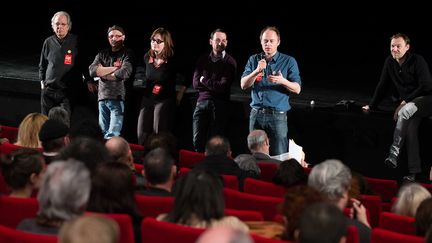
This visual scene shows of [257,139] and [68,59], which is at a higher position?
[68,59]

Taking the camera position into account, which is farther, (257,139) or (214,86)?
(214,86)

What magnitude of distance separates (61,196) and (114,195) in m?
0.57

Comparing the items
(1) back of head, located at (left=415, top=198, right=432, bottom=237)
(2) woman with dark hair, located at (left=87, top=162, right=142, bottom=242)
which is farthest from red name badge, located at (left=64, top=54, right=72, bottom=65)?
(1) back of head, located at (left=415, top=198, right=432, bottom=237)

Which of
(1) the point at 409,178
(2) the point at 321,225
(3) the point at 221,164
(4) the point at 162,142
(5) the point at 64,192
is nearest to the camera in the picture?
(2) the point at 321,225

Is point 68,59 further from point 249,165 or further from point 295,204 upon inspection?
point 295,204

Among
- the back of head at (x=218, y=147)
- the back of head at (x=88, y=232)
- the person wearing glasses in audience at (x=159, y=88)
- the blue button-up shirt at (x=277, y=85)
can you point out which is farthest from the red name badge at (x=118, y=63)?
the back of head at (x=88, y=232)

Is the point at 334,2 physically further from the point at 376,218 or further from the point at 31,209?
the point at 31,209

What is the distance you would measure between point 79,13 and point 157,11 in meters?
1.07

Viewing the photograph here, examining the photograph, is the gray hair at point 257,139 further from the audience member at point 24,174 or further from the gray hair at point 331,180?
the audience member at point 24,174

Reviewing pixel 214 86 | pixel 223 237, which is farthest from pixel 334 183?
pixel 214 86

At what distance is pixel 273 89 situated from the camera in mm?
8055

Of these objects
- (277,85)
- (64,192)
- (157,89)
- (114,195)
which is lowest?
(114,195)

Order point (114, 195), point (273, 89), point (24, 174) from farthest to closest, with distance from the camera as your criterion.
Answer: point (273, 89) < point (24, 174) < point (114, 195)

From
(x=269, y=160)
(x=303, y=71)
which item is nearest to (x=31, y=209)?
(x=269, y=160)
